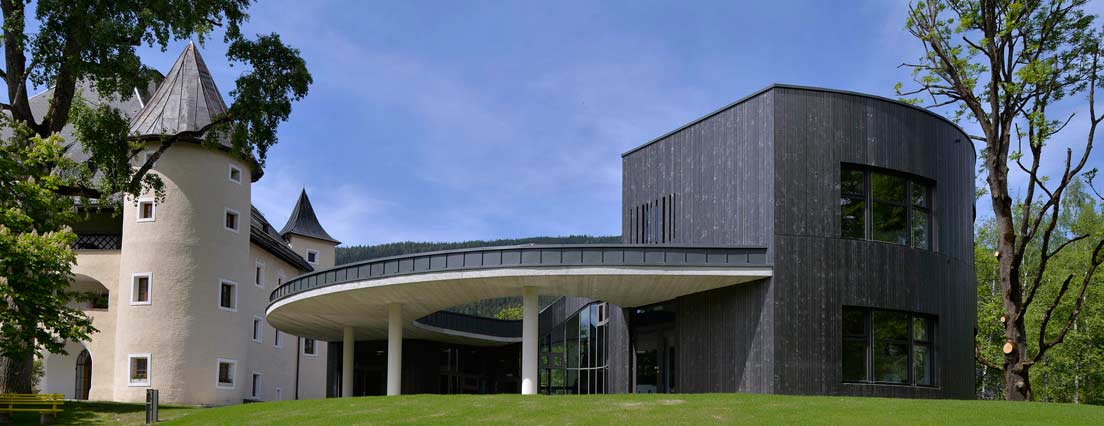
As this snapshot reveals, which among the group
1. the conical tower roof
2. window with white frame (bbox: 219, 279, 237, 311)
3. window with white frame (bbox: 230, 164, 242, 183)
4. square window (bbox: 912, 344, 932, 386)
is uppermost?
the conical tower roof

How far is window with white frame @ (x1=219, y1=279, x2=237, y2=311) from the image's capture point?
37.6m

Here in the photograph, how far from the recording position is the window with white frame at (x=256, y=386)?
41.5 metres

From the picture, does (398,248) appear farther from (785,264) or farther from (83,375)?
(785,264)

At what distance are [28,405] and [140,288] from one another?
1099cm

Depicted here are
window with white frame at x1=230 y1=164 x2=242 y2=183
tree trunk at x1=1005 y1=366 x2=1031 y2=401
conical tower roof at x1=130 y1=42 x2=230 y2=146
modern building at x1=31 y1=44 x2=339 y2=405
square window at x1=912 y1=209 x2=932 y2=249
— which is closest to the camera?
tree trunk at x1=1005 y1=366 x2=1031 y2=401

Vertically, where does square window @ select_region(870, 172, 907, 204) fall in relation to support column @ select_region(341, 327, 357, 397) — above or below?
above

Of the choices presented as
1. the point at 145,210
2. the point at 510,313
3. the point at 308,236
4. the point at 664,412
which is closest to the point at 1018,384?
the point at 664,412

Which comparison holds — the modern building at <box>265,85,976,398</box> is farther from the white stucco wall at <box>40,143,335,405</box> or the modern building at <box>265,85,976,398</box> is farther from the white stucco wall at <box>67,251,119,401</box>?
the white stucco wall at <box>67,251,119,401</box>

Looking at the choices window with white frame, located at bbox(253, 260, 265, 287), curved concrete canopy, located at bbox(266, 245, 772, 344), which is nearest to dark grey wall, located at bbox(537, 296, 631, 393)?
curved concrete canopy, located at bbox(266, 245, 772, 344)

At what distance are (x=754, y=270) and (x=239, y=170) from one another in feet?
76.8

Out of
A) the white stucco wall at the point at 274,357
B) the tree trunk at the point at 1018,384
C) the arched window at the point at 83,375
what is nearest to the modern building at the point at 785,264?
the tree trunk at the point at 1018,384

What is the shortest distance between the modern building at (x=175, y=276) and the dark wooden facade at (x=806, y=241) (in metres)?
19.3

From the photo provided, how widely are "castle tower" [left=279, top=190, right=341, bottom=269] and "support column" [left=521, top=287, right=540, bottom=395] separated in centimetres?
3357

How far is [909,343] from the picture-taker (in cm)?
2359
